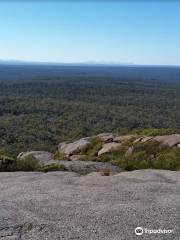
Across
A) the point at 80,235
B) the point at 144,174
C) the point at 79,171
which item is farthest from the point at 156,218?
the point at 79,171

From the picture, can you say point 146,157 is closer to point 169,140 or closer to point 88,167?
point 169,140

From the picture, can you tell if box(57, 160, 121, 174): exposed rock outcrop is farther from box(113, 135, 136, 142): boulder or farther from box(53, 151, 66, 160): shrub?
box(113, 135, 136, 142): boulder

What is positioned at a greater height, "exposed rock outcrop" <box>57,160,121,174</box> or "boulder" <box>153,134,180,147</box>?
"boulder" <box>153,134,180,147</box>

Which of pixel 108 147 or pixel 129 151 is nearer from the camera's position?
pixel 129 151

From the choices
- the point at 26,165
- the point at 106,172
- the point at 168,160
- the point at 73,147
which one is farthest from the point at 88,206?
the point at 73,147

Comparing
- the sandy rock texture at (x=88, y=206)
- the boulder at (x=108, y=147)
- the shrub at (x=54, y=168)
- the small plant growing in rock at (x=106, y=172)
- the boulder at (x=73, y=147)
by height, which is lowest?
the boulder at (x=73, y=147)

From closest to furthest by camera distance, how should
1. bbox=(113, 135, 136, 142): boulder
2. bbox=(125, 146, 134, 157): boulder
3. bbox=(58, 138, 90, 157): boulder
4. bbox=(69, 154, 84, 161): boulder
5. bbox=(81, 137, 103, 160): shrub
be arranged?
1. bbox=(125, 146, 134, 157): boulder
2. bbox=(81, 137, 103, 160): shrub
3. bbox=(69, 154, 84, 161): boulder
4. bbox=(113, 135, 136, 142): boulder
5. bbox=(58, 138, 90, 157): boulder

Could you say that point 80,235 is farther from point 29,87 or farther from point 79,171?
point 29,87

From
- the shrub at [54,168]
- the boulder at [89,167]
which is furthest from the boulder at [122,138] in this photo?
the shrub at [54,168]

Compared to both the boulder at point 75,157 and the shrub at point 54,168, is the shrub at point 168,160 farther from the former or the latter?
the boulder at point 75,157

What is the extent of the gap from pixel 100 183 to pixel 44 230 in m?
5.19

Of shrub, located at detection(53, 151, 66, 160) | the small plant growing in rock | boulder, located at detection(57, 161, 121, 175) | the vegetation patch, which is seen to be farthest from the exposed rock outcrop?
shrub, located at detection(53, 151, 66, 160)

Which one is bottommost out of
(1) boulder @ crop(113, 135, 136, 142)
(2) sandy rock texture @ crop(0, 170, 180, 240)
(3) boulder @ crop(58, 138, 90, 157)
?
(3) boulder @ crop(58, 138, 90, 157)

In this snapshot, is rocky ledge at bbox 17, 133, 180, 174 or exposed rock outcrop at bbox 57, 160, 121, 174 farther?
rocky ledge at bbox 17, 133, 180, 174
